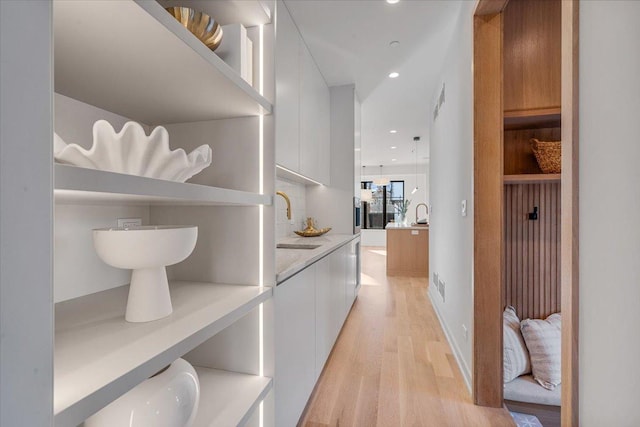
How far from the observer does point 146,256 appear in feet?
2.29

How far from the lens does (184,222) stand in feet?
3.87

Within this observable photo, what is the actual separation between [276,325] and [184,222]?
1.75 ft

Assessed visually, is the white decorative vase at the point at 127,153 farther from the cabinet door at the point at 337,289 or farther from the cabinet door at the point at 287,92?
the cabinet door at the point at 337,289

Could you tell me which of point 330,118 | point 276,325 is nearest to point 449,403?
point 276,325

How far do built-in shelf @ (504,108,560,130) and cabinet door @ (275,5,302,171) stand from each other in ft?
4.64

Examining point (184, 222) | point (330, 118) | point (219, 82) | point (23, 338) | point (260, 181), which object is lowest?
point (23, 338)

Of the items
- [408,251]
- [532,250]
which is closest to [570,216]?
[532,250]

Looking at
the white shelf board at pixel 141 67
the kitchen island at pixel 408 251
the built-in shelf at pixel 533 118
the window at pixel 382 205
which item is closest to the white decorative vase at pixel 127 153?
the white shelf board at pixel 141 67

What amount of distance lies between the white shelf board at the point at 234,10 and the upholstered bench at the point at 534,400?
2.39 meters

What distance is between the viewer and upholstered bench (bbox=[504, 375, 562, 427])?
179 cm

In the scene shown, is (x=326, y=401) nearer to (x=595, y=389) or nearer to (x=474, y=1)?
(x=595, y=389)

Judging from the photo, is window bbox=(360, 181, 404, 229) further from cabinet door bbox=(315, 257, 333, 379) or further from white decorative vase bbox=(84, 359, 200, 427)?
white decorative vase bbox=(84, 359, 200, 427)

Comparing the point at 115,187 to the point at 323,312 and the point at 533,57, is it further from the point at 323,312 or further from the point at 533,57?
the point at 533,57

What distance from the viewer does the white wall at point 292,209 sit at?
2.82 m
